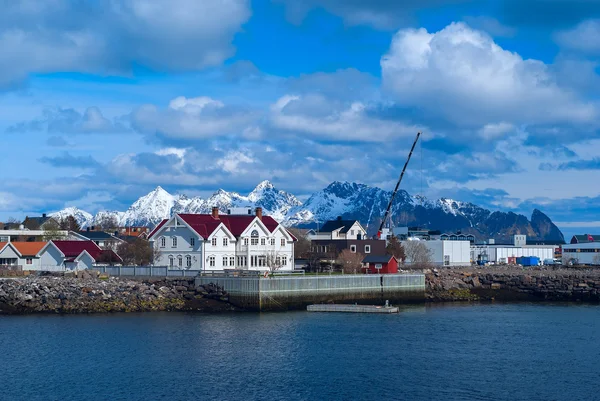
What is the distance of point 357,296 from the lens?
7681 cm

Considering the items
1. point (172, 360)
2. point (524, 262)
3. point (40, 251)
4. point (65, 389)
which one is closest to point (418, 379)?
point (172, 360)

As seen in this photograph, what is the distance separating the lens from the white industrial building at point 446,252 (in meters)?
130

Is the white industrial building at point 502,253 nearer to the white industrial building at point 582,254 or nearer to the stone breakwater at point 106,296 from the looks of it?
the white industrial building at point 582,254

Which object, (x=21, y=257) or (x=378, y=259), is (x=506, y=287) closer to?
(x=378, y=259)

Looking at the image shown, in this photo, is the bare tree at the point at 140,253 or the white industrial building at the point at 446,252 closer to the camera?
the bare tree at the point at 140,253

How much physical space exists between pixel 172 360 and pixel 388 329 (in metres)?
19.6

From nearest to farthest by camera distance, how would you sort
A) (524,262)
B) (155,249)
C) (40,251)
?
(155,249), (40,251), (524,262)

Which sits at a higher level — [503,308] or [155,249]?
Answer: [155,249]

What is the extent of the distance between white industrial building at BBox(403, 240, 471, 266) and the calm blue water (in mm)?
63453

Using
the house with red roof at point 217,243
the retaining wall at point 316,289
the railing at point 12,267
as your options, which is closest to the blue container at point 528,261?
the retaining wall at point 316,289

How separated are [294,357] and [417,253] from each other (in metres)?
80.2

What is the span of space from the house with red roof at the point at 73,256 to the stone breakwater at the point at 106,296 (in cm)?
1411

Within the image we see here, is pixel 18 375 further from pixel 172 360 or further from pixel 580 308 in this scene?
pixel 580 308

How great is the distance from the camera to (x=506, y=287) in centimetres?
9225
